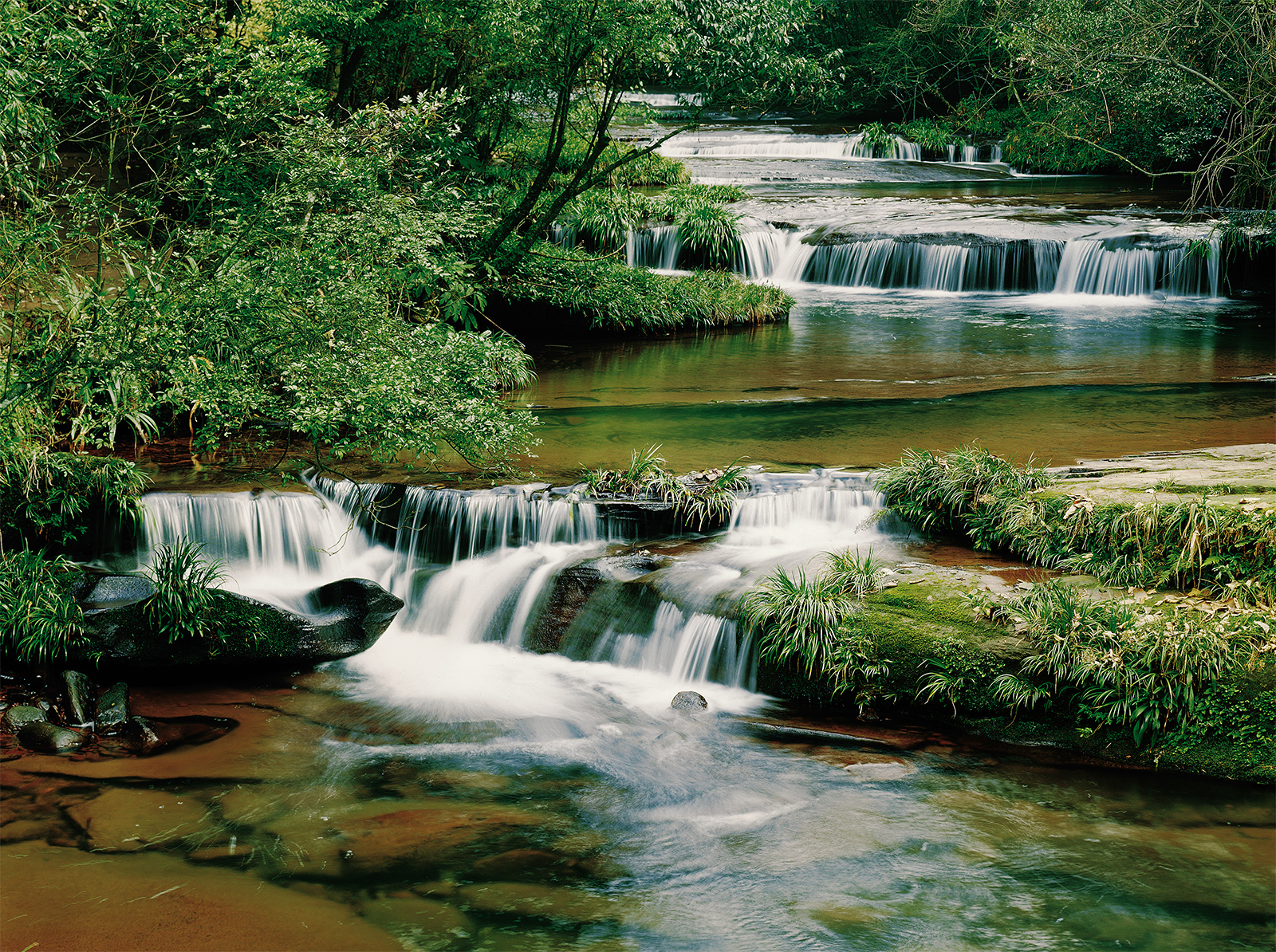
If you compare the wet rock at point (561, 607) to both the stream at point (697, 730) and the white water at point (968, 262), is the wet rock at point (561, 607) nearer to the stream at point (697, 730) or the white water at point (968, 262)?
the stream at point (697, 730)

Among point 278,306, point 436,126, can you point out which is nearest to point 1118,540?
point 278,306

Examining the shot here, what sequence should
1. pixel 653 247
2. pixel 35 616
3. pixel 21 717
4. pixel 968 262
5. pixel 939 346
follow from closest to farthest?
1. pixel 21 717
2. pixel 35 616
3. pixel 939 346
4. pixel 968 262
5. pixel 653 247

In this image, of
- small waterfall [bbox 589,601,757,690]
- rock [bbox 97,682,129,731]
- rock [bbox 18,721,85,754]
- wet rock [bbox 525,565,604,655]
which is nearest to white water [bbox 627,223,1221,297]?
wet rock [bbox 525,565,604,655]

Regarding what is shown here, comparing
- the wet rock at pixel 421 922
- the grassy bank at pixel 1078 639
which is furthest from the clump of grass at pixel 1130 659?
the wet rock at pixel 421 922

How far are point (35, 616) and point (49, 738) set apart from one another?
47.1 inches

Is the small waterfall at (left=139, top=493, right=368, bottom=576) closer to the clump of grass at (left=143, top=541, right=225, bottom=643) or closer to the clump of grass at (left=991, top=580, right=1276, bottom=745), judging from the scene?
the clump of grass at (left=143, top=541, right=225, bottom=643)

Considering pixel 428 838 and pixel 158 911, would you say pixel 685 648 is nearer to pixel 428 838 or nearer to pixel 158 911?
pixel 428 838

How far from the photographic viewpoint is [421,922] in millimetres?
5016

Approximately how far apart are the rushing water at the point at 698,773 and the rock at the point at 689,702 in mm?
86

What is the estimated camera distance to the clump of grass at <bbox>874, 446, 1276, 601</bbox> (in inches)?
278

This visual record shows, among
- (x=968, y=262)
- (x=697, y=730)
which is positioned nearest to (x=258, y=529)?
(x=697, y=730)

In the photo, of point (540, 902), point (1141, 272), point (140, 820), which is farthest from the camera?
point (1141, 272)

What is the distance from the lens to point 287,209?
8648mm

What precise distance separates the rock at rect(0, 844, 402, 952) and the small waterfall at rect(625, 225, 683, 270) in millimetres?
15484
